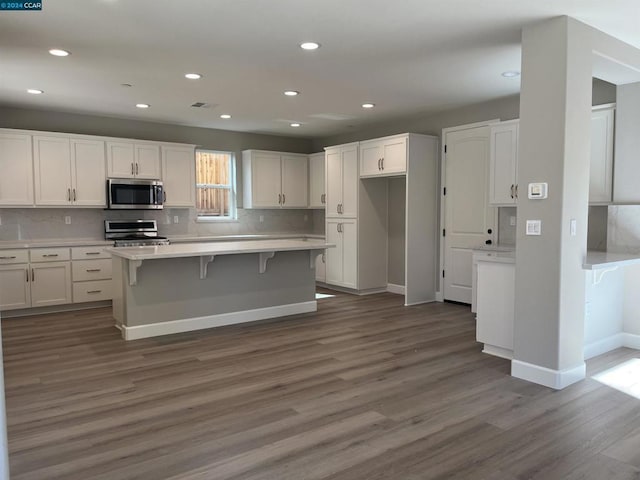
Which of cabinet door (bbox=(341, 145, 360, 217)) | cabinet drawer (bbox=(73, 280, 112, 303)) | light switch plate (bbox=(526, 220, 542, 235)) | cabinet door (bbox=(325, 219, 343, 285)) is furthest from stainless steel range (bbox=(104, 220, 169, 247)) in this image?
light switch plate (bbox=(526, 220, 542, 235))

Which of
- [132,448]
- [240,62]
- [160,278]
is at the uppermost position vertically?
[240,62]

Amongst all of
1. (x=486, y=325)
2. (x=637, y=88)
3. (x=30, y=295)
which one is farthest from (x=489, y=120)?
(x=30, y=295)

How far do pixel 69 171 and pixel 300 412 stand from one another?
499 centimetres

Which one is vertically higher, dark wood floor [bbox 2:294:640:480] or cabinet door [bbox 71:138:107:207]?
cabinet door [bbox 71:138:107:207]

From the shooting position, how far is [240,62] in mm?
4340

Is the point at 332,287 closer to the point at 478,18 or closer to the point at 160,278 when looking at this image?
the point at 160,278

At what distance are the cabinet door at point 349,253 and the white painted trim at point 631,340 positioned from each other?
11.8ft

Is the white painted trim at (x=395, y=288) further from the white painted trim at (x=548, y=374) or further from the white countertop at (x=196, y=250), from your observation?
the white painted trim at (x=548, y=374)

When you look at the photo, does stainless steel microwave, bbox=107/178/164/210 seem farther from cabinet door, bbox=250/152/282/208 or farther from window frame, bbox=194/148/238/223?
cabinet door, bbox=250/152/282/208

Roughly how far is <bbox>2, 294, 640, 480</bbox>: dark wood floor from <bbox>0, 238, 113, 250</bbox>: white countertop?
1.47 meters

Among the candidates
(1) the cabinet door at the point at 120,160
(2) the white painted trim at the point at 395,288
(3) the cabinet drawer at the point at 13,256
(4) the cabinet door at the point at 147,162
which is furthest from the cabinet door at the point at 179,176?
(2) the white painted trim at the point at 395,288

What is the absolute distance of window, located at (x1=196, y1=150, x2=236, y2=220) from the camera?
25.9 ft

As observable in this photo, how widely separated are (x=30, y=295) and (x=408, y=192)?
5.01 metres

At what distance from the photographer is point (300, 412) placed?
9.95 feet
